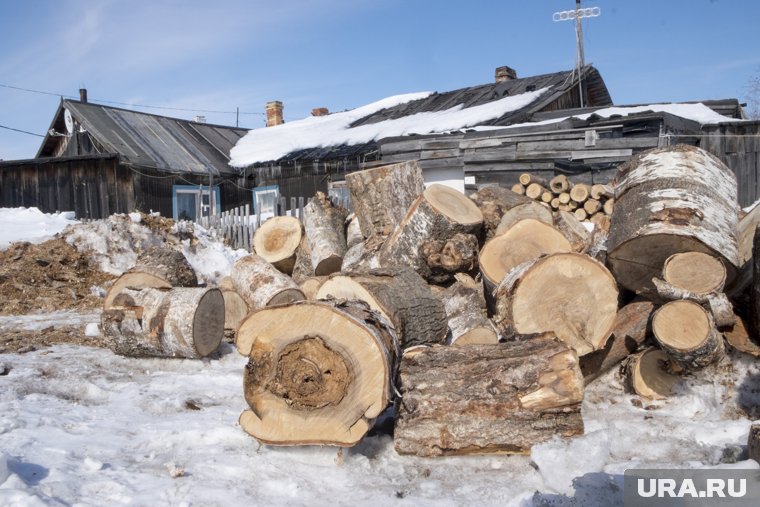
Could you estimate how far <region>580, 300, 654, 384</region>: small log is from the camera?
197 inches

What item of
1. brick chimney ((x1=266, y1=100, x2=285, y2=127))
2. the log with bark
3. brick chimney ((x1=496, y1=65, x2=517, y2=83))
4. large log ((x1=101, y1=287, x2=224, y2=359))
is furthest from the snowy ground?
brick chimney ((x1=266, y1=100, x2=285, y2=127))

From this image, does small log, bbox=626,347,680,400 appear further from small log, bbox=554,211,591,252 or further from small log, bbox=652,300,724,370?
small log, bbox=554,211,591,252

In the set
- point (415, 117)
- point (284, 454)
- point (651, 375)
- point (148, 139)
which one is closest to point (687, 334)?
point (651, 375)

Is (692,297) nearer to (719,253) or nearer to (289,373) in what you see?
(719,253)

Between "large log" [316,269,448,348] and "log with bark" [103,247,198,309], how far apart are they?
2614mm

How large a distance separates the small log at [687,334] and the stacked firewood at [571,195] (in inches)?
225

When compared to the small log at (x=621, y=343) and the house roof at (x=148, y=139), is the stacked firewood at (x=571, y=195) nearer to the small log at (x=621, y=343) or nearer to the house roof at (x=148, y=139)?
the small log at (x=621, y=343)

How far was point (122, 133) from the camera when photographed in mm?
19938

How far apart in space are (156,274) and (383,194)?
2.74 meters

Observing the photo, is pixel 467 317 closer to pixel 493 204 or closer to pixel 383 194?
pixel 493 204

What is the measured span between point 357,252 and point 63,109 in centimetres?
1625

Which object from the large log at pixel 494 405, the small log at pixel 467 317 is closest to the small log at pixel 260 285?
the small log at pixel 467 317

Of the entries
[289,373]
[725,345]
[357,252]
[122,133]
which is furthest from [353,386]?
[122,133]

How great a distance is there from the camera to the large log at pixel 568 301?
472cm
